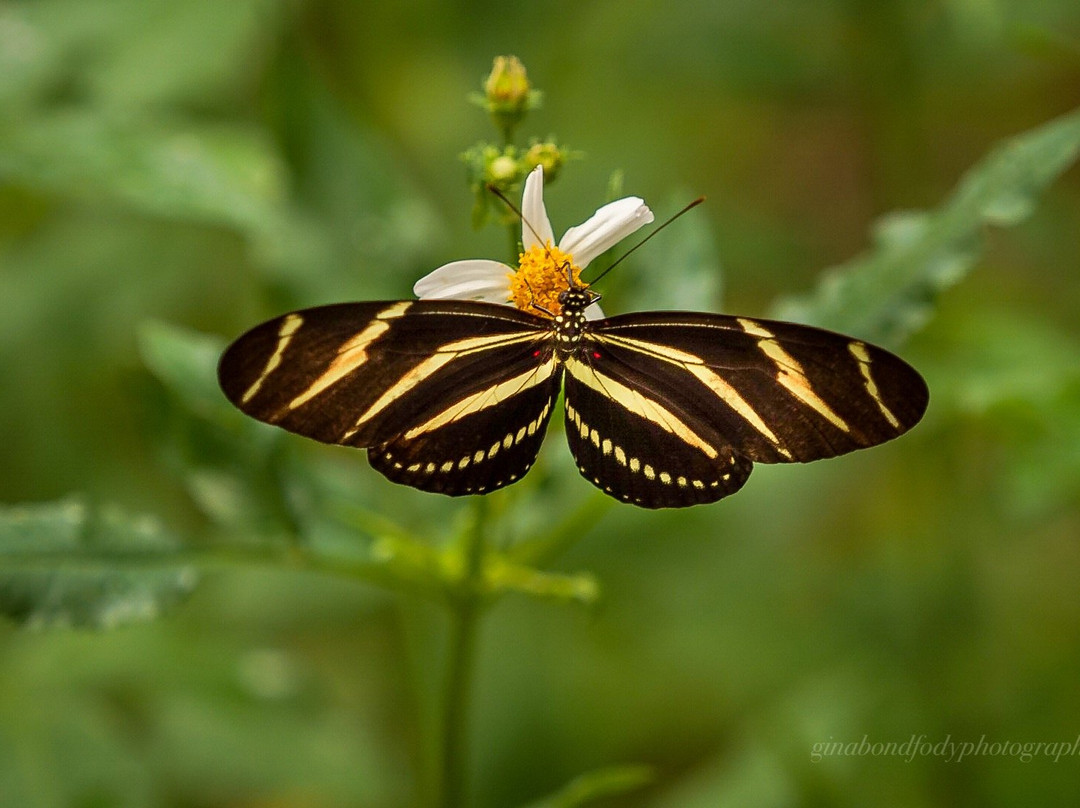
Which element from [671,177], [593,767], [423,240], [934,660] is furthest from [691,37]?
[593,767]

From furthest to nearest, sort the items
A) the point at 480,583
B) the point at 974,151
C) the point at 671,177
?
the point at 974,151, the point at 671,177, the point at 480,583

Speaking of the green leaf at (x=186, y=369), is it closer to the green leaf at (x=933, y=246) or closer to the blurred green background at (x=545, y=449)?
the blurred green background at (x=545, y=449)

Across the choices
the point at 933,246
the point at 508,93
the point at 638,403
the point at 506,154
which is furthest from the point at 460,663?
the point at 933,246

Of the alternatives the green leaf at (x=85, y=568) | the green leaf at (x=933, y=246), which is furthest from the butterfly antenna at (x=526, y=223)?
the green leaf at (x=85, y=568)

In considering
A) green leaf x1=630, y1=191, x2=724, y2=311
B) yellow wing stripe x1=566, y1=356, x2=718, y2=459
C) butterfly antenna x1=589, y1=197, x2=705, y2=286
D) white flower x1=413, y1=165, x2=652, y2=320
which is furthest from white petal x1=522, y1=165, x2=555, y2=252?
green leaf x1=630, y1=191, x2=724, y2=311

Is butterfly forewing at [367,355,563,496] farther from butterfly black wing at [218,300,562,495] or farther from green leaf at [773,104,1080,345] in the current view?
green leaf at [773,104,1080,345]

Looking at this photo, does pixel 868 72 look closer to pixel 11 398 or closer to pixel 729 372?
pixel 729 372

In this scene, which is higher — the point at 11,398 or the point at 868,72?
the point at 868,72
